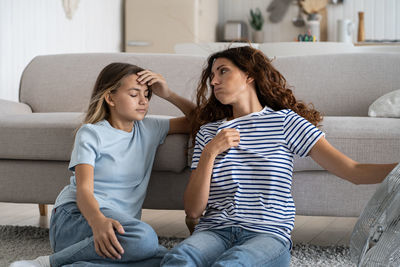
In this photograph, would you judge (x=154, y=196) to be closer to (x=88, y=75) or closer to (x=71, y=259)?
(x=71, y=259)

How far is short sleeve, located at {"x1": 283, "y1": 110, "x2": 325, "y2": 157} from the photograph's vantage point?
4.62 feet

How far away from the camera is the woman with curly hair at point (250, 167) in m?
1.31

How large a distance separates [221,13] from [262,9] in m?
0.48

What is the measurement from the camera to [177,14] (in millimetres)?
5234

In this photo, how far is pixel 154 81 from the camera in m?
1.67

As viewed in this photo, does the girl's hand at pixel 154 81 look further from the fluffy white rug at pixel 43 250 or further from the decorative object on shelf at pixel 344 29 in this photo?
the decorative object on shelf at pixel 344 29

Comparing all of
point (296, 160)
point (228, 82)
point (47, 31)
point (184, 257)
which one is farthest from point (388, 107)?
point (47, 31)

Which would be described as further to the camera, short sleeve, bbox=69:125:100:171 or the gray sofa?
the gray sofa

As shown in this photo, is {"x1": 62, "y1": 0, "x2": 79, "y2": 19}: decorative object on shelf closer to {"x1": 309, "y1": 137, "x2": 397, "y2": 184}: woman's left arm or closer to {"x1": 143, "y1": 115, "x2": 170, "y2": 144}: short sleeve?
{"x1": 143, "y1": 115, "x2": 170, "y2": 144}: short sleeve

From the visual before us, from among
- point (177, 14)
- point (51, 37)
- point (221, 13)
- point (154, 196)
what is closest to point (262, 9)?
point (221, 13)

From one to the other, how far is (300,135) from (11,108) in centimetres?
147

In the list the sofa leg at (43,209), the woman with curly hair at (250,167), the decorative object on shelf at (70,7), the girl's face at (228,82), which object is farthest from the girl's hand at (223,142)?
the decorative object on shelf at (70,7)

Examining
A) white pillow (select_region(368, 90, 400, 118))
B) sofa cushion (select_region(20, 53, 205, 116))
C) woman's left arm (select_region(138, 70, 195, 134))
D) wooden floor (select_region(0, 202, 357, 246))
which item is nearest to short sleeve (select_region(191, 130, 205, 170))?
Result: woman's left arm (select_region(138, 70, 195, 134))

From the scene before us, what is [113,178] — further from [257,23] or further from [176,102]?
[257,23]
